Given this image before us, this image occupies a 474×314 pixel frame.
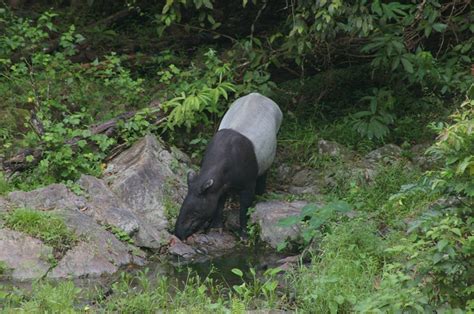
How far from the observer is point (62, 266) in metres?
8.42

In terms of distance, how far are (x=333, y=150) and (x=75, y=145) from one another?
3324mm

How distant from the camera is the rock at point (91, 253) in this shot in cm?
845

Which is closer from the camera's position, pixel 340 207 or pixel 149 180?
pixel 340 207

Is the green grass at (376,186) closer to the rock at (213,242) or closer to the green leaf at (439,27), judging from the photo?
the rock at (213,242)

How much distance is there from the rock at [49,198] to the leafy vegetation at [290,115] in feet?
1.11

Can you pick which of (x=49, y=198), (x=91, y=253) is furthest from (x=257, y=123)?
(x=91, y=253)

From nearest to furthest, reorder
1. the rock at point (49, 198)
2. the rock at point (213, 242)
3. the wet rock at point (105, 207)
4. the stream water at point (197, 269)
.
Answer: the stream water at point (197, 269)
the rock at point (49, 198)
the wet rock at point (105, 207)
the rock at point (213, 242)

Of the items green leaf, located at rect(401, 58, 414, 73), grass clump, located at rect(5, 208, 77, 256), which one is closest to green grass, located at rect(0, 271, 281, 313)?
grass clump, located at rect(5, 208, 77, 256)

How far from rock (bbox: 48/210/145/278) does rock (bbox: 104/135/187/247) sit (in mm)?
681

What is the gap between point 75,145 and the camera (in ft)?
34.3

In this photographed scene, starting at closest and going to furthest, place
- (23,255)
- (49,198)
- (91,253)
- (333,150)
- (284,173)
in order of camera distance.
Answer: (23,255)
(91,253)
(49,198)
(333,150)
(284,173)

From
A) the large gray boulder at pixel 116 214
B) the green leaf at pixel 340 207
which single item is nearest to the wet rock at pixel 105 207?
the large gray boulder at pixel 116 214

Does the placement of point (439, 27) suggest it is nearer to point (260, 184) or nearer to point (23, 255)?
point (260, 184)

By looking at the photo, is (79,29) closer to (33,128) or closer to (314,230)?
(33,128)
